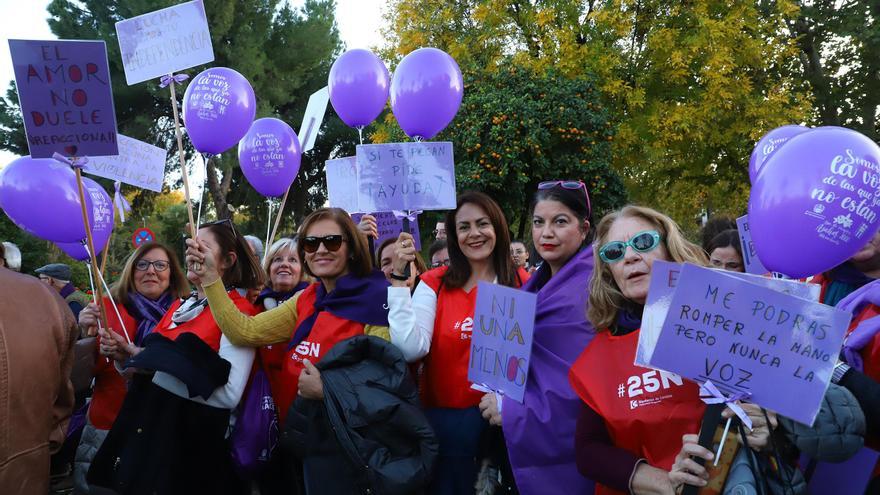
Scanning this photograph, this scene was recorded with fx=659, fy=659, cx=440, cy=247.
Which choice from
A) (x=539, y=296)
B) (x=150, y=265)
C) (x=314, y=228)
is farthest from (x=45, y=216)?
(x=539, y=296)

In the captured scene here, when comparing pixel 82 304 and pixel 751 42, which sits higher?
pixel 751 42

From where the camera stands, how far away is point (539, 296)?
9.66 ft

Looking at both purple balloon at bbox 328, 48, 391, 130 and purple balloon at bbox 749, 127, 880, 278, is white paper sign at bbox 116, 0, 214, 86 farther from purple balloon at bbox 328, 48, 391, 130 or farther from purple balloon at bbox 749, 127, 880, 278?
purple balloon at bbox 749, 127, 880, 278

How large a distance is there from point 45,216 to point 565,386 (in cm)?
339

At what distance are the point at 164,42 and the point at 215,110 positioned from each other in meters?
0.56

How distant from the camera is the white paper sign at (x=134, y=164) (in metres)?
4.91

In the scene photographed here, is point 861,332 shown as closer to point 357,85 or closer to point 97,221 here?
point 357,85

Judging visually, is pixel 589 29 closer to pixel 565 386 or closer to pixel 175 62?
pixel 175 62

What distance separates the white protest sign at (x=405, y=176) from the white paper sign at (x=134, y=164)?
2168 millimetres

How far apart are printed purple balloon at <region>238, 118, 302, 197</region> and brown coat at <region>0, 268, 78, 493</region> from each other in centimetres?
300

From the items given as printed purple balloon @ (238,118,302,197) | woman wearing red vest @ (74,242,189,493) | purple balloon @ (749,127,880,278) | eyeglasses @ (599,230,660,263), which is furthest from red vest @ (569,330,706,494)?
printed purple balloon @ (238,118,302,197)

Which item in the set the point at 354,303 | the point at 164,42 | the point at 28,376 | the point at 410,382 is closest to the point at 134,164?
the point at 164,42

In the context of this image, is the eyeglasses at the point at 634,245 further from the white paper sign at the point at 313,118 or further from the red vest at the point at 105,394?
the white paper sign at the point at 313,118

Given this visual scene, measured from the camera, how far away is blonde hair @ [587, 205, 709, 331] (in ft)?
7.64
